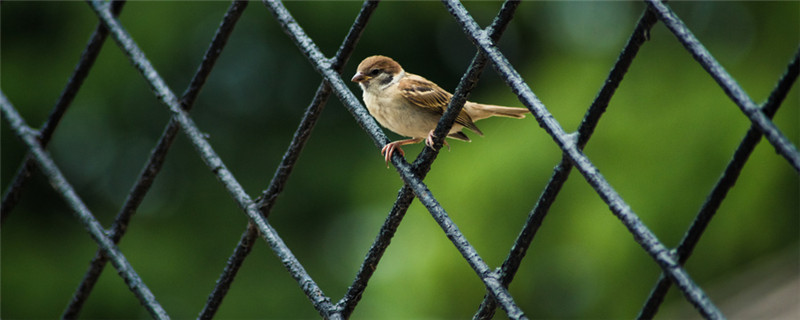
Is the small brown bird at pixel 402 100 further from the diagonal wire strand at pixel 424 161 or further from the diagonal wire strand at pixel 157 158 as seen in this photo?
the diagonal wire strand at pixel 424 161

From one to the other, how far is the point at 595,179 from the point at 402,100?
1357mm

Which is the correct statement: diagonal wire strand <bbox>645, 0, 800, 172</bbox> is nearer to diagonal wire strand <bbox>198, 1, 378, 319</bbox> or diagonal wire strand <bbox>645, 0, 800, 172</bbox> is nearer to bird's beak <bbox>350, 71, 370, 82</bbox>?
diagonal wire strand <bbox>198, 1, 378, 319</bbox>

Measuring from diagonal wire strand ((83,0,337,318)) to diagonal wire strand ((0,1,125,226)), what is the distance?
0.05 metres

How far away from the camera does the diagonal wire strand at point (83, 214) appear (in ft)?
5.35

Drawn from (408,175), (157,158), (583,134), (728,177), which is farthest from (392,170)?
(728,177)

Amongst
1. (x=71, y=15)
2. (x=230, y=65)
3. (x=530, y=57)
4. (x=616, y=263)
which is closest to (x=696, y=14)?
(x=530, y=57)

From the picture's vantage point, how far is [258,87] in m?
3.51

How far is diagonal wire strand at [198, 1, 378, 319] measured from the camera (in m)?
1.36

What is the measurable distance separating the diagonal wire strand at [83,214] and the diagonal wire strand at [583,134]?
2.65 feet

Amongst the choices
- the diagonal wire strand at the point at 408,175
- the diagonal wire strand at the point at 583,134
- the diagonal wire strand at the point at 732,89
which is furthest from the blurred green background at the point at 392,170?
the diagonal wire strand at the point at 732,89

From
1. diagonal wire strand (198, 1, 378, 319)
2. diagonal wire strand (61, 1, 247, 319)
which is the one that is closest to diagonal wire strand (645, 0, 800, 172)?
diagonal wire strand (198, 1, 378, 319)

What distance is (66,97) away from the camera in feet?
5.95

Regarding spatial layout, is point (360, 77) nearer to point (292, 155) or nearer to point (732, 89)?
point (292, 155)

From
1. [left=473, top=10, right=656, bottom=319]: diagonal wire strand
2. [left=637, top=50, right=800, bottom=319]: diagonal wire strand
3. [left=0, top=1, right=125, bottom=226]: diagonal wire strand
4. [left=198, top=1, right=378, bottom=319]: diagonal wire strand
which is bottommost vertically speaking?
[left=637, top=50, right=800, bottom=319]: diagonal wire strand
